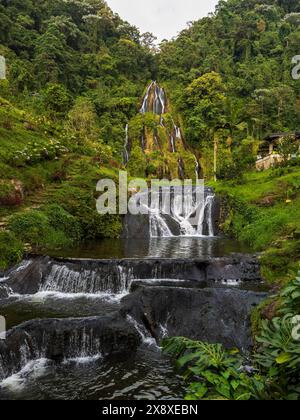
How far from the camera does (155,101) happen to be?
173 ft

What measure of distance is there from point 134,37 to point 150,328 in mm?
67127

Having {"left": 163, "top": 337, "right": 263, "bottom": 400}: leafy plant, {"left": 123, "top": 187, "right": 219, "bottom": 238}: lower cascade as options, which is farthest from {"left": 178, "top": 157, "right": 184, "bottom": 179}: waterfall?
{"left": 163, "top": 337, "right": 263, "bottom": 400}: leafy plant

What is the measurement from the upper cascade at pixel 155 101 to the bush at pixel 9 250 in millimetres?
38701

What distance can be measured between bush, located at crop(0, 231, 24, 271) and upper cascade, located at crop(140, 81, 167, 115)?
3870 centimetres

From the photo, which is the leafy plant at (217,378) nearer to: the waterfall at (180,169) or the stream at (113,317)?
the stream at (113,317)

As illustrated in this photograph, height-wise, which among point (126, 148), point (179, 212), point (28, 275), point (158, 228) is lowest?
point (28, 275)

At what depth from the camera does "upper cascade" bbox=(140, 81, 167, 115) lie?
5131 cm

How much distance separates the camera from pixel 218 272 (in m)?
12.9

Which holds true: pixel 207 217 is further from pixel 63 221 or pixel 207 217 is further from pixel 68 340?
pixel 68 340

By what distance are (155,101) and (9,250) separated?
42809mm

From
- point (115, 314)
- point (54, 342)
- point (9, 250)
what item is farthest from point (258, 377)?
point (9, 250)

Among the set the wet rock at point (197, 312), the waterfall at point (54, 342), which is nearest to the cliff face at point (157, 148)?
the wet rock at point (197, 312)

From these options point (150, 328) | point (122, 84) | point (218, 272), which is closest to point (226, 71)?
point (122, 84)
